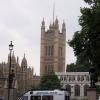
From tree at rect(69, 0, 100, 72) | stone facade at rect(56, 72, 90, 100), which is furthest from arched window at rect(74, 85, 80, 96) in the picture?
tree at rect(69, 0, 100, 72)

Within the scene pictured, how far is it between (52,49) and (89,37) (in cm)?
16069

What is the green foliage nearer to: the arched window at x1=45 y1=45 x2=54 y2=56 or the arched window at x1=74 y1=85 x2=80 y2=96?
the arched window at x1=74 y1=85 x2=80 y2=96

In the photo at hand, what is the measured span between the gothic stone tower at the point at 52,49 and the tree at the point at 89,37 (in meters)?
153

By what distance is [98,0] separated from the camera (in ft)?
98.9

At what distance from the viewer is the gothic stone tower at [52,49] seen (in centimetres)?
18788

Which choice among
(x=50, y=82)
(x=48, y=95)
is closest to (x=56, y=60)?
(x=50, y=82)

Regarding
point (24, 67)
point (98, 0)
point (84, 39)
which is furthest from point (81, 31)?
point (24, 67)

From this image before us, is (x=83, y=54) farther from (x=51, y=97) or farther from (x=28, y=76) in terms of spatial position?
(x=28, y=76)

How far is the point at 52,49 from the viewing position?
191 meters

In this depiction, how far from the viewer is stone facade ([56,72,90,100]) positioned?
159m

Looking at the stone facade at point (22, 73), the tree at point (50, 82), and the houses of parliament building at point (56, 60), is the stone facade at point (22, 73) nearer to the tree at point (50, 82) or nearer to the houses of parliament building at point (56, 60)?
the houses of parliament building at point (56, 60)

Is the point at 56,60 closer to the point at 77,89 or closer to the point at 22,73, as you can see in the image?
the point at 77,89

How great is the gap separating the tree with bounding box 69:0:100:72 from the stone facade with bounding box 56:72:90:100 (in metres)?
125

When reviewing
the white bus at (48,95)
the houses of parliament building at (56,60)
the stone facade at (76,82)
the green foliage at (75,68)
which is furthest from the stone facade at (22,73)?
the white bus at (48,95)
